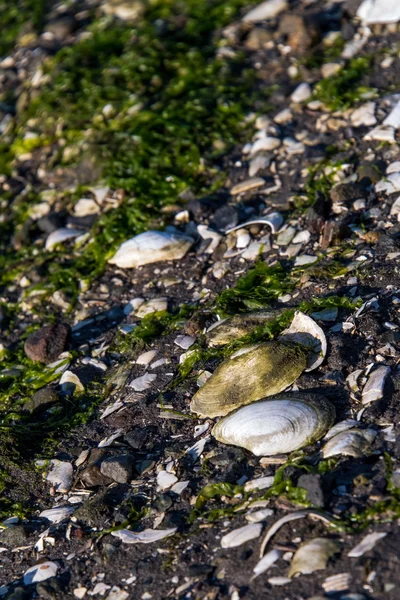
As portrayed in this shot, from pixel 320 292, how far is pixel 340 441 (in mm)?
1135

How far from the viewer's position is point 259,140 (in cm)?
579

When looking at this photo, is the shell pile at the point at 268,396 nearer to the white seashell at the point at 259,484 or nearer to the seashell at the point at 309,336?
the seashell at the point at 309,336

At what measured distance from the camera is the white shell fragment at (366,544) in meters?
3.02

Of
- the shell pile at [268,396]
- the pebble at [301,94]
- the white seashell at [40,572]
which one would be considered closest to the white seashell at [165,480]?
the shell pile at [268,396]

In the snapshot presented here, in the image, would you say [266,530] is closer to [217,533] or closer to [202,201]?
[217,533]

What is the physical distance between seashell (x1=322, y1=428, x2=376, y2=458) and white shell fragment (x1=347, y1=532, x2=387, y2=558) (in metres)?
0.41

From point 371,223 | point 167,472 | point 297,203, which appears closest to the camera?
point 167,472

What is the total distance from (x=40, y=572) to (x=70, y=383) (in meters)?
1.31

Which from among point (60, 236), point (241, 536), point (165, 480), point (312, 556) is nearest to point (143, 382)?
point (165, 480)

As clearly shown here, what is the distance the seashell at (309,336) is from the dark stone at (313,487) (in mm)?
697

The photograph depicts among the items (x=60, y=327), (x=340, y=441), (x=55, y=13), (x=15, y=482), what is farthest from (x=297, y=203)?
(x=55, y=13)

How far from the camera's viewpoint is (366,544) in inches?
120

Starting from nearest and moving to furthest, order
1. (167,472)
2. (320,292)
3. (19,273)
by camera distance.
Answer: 1. (167,472)
2. (320,292)
3. (19,273)

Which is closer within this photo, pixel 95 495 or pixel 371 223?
pixel 95 495
